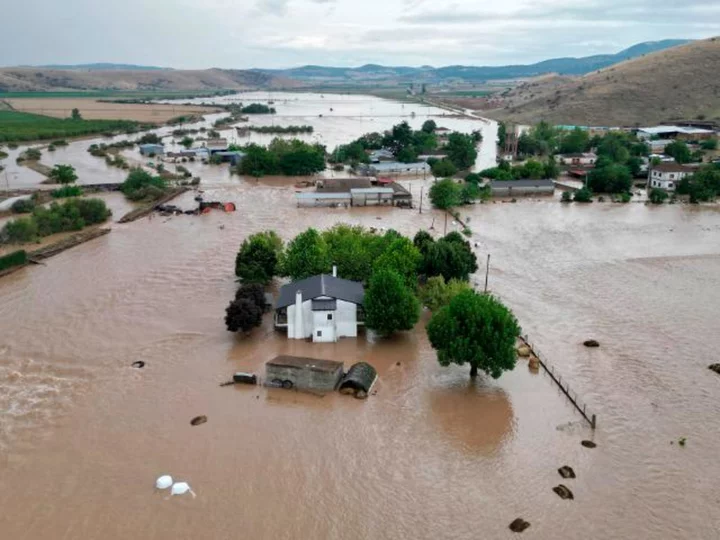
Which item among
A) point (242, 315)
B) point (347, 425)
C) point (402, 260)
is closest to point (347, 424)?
point (347, 425)

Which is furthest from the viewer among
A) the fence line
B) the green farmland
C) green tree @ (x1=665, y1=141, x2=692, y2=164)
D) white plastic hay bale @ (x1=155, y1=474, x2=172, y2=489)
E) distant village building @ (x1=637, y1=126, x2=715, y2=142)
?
the green farmland

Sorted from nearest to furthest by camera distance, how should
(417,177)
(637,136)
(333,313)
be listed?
1. (333,313)
2. (417,177)
3. (637,136)

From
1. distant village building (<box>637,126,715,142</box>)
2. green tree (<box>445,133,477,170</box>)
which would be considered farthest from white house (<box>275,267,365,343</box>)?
distant village building (<box>637,126,715,142</box>)

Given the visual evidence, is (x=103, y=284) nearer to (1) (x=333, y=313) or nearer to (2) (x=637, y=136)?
(1) (x=333, y=313)

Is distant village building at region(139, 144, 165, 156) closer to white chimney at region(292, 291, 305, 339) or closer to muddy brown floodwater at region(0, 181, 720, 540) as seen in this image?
muddy brown floodwater at region(0, 181, 720, 540)

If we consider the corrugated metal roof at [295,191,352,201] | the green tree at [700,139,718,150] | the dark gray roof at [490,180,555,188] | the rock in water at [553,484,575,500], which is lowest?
the rock in water at [553,484,575,500]

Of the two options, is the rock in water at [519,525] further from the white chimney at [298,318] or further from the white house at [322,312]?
the white chimney at [298,318]

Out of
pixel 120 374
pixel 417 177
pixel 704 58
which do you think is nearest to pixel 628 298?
pixel 120 374
